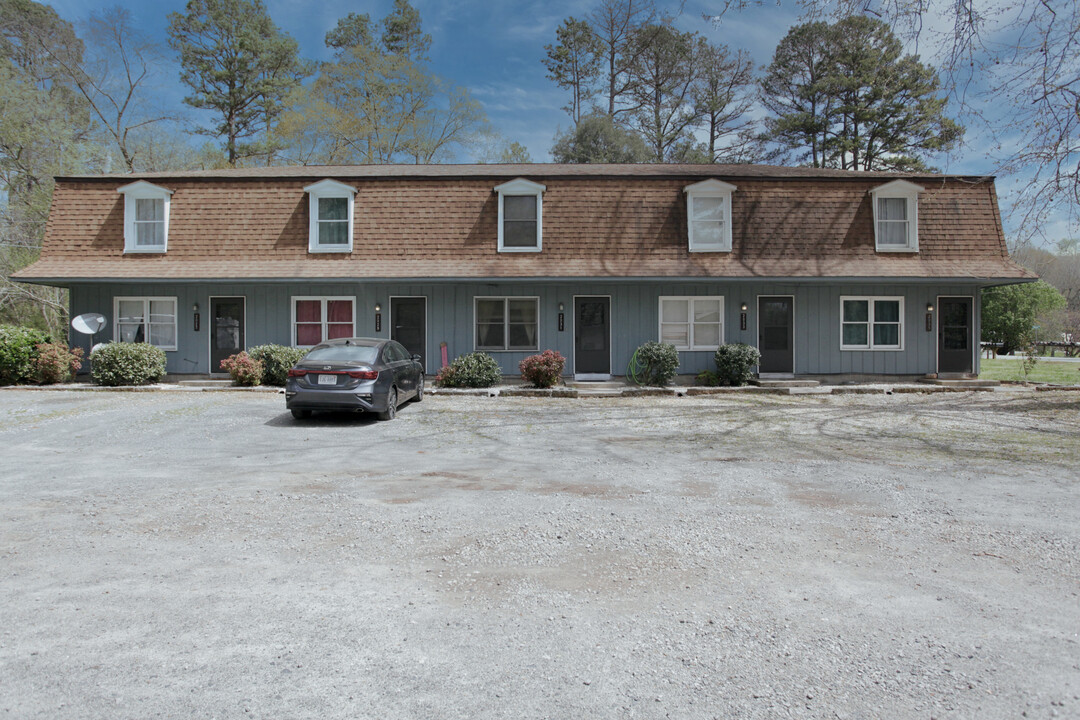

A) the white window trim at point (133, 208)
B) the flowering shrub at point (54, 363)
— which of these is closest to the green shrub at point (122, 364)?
the flowering shrub at point (54, 363)

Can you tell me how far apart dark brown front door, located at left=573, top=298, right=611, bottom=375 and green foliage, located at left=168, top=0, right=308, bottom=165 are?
22457 millimetres

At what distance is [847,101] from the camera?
3022 cm

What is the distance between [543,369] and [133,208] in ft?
39.8

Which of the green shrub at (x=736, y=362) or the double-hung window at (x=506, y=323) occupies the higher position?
the double-hung window at (x=506, y=323)

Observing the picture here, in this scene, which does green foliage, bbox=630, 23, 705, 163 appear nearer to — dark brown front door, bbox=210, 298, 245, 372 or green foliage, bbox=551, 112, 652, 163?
green foliage, bbox=551, 112, 652, 163

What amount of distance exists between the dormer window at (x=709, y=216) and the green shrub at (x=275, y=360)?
423 inches

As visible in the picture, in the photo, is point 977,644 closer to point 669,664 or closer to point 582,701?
point 669,664

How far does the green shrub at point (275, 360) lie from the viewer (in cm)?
1533

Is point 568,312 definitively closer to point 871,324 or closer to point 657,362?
point 657,362

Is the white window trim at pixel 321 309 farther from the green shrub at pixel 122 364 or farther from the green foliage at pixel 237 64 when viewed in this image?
the green foliage at pixel 237 64

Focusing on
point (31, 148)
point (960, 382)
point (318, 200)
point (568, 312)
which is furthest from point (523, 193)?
point (31, 148)

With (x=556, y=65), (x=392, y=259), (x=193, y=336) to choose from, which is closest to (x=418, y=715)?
(x=392, y=259)

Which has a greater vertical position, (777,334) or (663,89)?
(663,89)

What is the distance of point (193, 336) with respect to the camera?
16828mm
